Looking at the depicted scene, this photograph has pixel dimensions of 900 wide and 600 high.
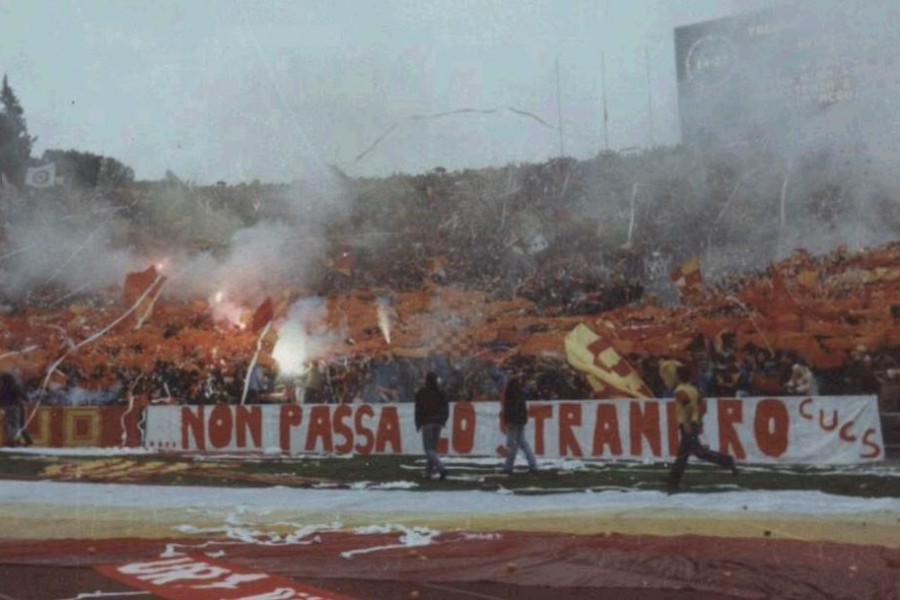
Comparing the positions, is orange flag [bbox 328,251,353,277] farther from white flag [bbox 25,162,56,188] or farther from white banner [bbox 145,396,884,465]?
white flag [bbox 25,162,56,188]

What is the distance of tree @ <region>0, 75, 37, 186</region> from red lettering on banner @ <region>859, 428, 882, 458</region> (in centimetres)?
2711

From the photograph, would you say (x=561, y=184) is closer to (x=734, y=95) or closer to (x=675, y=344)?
(x=734, y=95)

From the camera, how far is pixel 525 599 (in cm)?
511

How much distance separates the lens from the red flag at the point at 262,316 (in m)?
20.7

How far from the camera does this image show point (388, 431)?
48.6 feet

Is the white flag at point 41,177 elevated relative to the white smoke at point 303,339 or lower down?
elevated

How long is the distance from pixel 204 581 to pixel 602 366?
11.4 m

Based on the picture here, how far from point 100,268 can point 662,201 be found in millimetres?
15016

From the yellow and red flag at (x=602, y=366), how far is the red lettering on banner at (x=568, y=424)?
2185 mm

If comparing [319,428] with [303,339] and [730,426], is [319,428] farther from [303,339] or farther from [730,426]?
[730,426]

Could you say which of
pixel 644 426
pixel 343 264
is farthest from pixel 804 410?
pixel 343 264

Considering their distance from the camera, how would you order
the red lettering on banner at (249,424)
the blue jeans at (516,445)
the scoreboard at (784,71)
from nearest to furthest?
the blue jeans at (516,445), the red lettering on banner at (249,424), the scoreboard at (784,71)

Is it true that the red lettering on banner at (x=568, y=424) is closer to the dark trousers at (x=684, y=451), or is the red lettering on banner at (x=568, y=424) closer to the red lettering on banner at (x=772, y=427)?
the red lettering on banner at (x=772, y=427)

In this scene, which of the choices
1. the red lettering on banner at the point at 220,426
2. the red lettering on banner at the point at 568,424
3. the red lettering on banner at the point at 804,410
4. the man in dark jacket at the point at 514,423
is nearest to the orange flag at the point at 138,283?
the red lettering on banner at the point at 220,426
